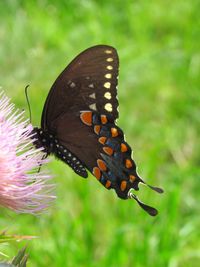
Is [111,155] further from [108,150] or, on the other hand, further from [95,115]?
[95,115]

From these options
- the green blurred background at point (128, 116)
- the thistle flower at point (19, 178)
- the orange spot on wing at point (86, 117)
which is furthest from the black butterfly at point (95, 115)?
the green blurred background at point (128, 116)

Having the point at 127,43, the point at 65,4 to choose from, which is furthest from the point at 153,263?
the point at 65,4

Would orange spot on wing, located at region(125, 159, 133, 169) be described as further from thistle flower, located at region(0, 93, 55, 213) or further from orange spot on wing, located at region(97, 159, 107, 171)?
thistle flower, located at region(0, 93, 55, 213)

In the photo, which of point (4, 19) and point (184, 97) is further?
point (4, 19)

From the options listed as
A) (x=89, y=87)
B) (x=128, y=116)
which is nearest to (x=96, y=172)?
(x=89, y=87)

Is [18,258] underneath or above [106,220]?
above

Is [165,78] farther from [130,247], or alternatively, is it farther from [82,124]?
[82,124]

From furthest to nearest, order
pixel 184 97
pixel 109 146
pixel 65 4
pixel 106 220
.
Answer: pixel 65 4, pixel 184 97, pixel 106 220, pixel 109 146

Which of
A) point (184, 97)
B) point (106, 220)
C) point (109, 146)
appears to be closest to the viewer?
point (109, 146)
